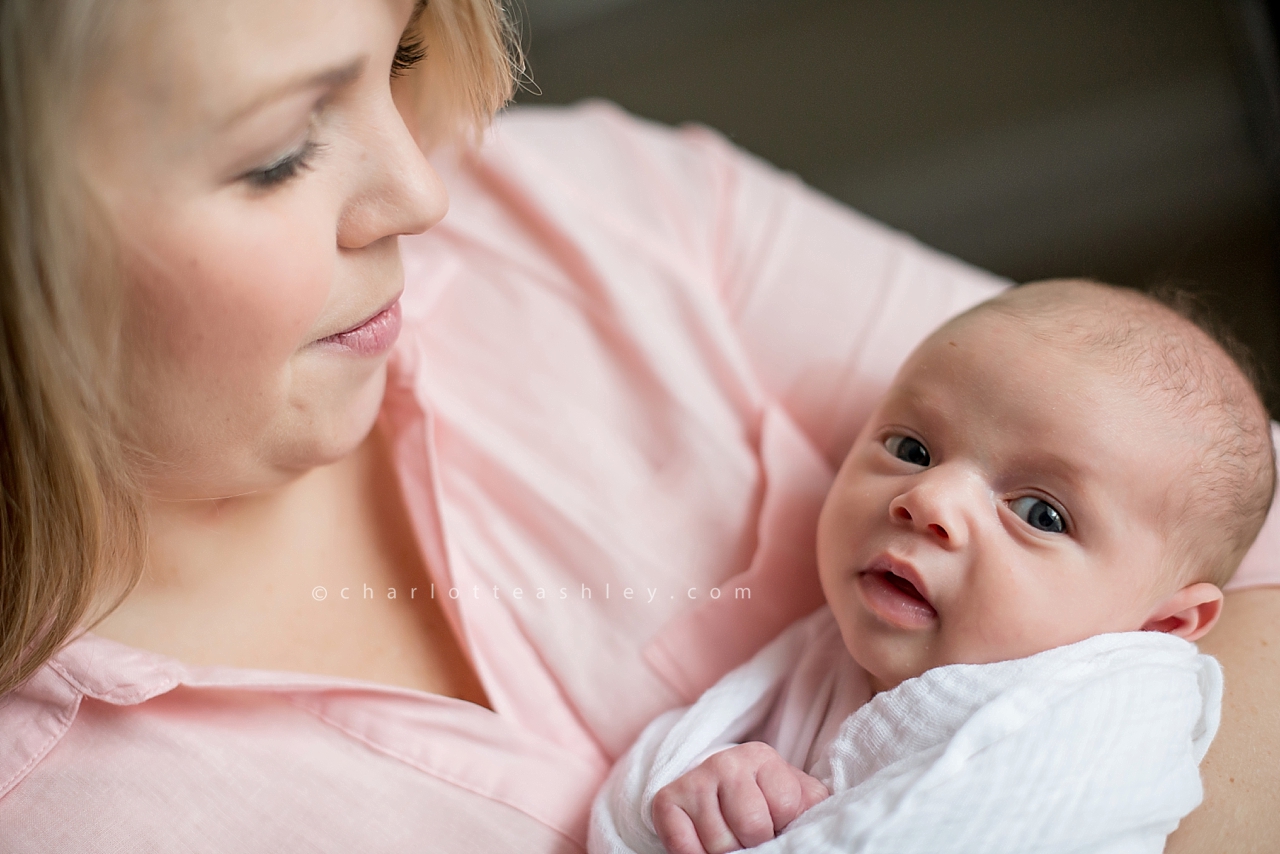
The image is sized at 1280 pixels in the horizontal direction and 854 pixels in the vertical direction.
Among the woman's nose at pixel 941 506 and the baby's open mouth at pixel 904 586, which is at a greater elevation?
the woman's nose at pixel 941 506

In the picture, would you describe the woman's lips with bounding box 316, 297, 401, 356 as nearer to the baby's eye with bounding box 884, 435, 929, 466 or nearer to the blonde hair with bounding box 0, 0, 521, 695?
the blonde hair with bounding box 0, 0, 521, 695

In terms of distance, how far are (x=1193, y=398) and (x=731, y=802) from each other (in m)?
0.56

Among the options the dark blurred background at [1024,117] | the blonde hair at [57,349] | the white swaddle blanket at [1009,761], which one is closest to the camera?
the blonde hair at [57,349]

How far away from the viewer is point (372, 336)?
86 cm

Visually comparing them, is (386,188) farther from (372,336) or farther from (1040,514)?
(1040,514)

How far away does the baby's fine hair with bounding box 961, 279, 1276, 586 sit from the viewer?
899 millimetres

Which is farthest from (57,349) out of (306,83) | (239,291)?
(306,83)

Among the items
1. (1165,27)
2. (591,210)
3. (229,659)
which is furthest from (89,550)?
(1165,27)

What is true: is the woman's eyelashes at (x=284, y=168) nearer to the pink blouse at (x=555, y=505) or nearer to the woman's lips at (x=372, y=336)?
the woman's lips at (x=372, y=336)

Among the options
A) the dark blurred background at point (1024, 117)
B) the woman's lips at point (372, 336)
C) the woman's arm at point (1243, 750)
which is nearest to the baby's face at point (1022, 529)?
the woman's arm at point (1243, 750)

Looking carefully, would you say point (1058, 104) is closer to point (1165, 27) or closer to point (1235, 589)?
point (1165, 27)

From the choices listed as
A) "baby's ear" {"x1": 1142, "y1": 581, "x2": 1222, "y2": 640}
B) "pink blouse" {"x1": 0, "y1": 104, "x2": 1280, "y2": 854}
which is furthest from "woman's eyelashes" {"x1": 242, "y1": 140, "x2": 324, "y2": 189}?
"baby's ear" {"x1": 1142, "y1": 581, "x2": 1222, "y2": 640}

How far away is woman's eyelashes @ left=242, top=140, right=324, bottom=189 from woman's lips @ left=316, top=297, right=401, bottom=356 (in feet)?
0.50

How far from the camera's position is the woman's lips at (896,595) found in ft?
2.90
